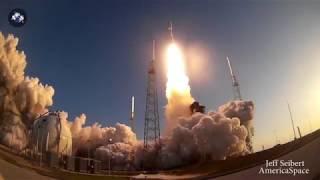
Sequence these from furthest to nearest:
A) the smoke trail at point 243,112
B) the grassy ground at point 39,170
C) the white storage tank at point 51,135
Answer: the white storage tank at point 51,135 → the smoke trail at point 243,112 → the grassy ground at point 39,170

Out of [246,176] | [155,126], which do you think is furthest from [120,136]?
[246,176]

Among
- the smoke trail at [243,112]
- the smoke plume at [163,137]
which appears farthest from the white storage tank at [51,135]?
the smoke trail at [243,112]

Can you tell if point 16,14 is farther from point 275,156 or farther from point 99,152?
point 275,156

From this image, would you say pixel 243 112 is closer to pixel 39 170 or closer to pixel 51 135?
pixel 39 170

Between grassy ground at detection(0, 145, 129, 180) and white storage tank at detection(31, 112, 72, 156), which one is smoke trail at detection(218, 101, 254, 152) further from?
white storage tank at detection(31, 112, 72, 156)

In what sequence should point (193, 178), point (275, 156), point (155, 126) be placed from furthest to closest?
point (155, 126)
point (193, 178)
point (275, 156)

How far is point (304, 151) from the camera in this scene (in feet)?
70.4

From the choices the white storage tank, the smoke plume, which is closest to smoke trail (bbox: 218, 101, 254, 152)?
the smoke plume

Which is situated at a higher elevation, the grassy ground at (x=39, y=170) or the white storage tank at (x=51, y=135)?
the white storage tank at (x=51, y=135)

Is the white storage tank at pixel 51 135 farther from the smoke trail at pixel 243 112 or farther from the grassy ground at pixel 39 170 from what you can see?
the smoke trail at pixel 243 112

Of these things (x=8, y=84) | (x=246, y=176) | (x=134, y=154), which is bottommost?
(x=246, y=176)

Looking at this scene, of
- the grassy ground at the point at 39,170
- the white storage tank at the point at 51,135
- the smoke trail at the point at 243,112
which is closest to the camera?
the grassy ground at the point at 39,170

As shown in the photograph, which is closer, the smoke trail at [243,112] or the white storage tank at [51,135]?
the smoke trail at [243,112]

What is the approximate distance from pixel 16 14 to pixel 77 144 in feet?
37.2
